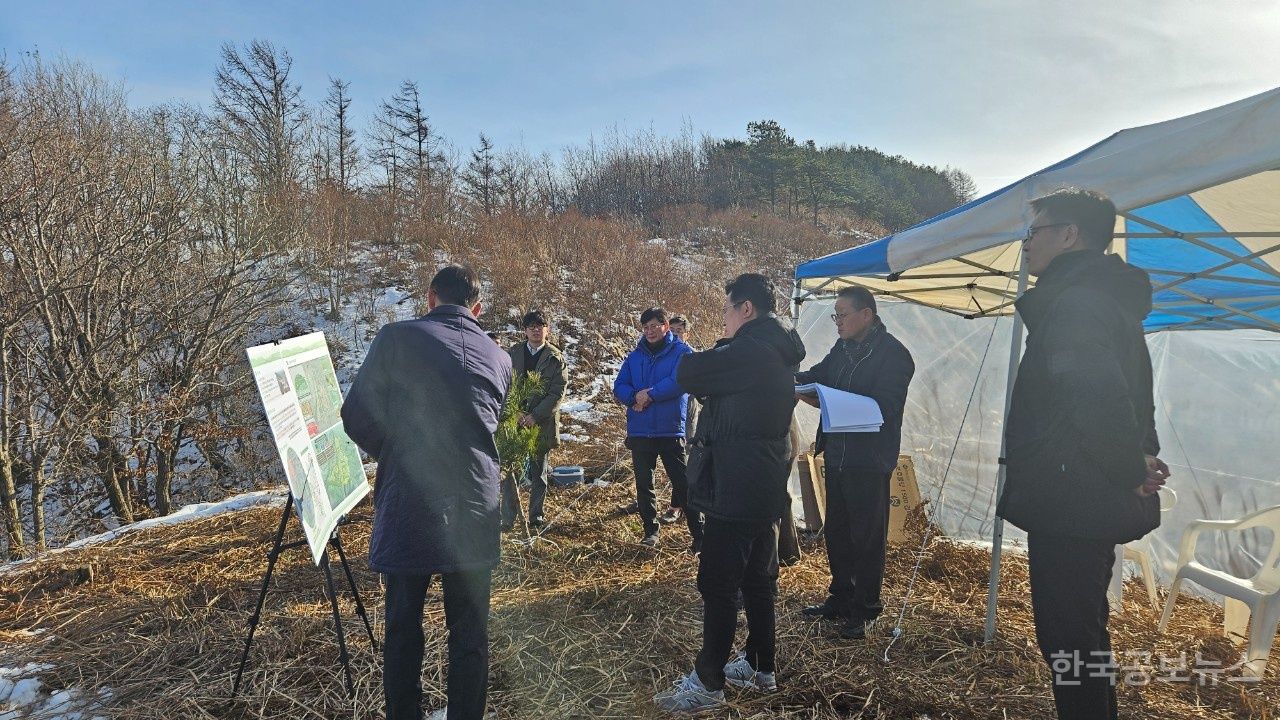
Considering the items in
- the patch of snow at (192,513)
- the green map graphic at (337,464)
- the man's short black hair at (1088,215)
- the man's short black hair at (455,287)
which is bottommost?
A: the patch of snow at (192,513)

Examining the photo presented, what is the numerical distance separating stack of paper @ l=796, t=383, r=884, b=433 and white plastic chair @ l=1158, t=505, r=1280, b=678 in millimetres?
2216

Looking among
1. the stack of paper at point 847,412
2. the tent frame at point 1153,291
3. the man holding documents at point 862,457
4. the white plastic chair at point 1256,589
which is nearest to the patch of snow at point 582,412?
the tent frame at point 1153,291

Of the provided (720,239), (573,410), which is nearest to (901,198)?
(720,239)

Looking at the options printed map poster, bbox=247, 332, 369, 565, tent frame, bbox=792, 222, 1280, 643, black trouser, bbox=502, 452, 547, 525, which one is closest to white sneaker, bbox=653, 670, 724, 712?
tent frame, bbox=792, 222, 1280, 643

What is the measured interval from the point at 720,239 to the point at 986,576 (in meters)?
23.6

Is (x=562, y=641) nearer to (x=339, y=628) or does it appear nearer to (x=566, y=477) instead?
(x=339, y=628)

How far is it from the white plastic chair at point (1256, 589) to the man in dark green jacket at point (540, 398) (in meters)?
4.45

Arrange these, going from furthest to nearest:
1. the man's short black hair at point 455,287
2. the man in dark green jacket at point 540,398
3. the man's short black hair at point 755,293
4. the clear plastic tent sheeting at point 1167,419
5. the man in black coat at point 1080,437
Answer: the man in dark green jacket at point 540,398, the clear plastic tent sheeting at point 1167,419, the man's short black hair at point 755,293, the man's short black hair at point 455,287, the man in black coat at point 1080,437

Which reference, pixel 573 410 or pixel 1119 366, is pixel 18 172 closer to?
pixel 573 410

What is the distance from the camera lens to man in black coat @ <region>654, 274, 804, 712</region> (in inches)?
101

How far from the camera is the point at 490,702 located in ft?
9.51

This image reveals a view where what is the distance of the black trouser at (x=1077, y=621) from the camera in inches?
75.9

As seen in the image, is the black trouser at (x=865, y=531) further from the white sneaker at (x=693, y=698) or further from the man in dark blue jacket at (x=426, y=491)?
the man in dark blue jacket at (x=426, y=491)

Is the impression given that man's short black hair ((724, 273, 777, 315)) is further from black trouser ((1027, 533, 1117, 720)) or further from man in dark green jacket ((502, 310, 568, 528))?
man in dark green jacket ((502, 310, 568, 528))
